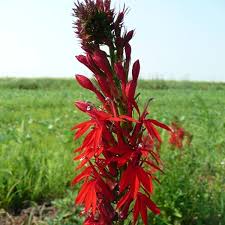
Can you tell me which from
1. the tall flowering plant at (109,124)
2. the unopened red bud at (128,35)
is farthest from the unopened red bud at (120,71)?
the unopened red bud at (128,35)

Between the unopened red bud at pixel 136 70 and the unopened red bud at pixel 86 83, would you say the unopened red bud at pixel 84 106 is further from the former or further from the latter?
the unopened red bud at pixel 136 70

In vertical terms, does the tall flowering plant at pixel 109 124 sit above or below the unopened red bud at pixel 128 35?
below

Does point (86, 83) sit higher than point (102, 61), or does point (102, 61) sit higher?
point (102, 61)

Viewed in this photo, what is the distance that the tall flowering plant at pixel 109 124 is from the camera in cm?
198

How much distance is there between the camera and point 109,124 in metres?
2.10

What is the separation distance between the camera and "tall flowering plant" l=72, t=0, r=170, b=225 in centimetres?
198

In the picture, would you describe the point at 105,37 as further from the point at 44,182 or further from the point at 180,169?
the point at 44,182

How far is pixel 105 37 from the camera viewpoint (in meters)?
2.14

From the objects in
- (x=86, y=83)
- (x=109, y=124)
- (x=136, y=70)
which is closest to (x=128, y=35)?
(x=136, y=70)

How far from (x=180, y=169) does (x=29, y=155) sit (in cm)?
184

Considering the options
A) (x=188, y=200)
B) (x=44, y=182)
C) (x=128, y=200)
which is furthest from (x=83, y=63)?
(x=44, y=182)

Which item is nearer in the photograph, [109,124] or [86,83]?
[109,124]

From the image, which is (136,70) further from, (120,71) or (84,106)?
(84,106)

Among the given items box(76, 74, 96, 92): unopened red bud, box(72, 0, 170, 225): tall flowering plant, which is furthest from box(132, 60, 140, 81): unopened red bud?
box(76, 74, 96, 92): unopened red bud
